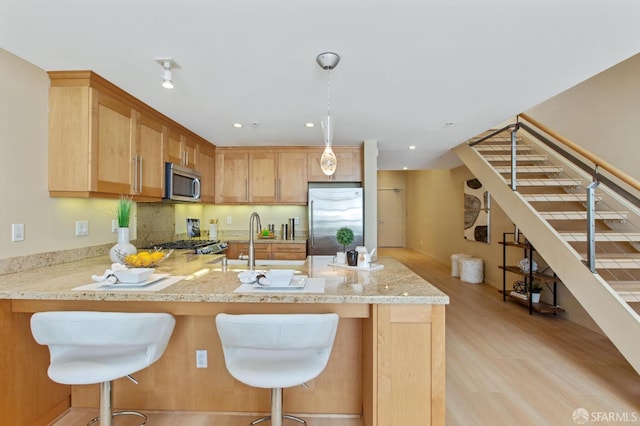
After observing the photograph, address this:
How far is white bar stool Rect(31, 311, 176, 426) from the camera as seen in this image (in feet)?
4.36

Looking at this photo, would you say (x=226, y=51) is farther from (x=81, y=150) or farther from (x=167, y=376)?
(x=167, y=376)

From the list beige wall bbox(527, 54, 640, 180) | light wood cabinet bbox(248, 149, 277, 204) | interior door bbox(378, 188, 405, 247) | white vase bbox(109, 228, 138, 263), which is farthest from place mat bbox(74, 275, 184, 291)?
interior door bbox(378, 188, 405, 247)

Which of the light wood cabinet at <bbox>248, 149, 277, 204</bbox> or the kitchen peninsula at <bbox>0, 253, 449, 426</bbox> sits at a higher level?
the light wood cabinet at <bbox>248, 149, 277, 204</bbox>

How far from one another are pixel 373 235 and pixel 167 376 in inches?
113

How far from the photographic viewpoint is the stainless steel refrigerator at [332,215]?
4.09 m

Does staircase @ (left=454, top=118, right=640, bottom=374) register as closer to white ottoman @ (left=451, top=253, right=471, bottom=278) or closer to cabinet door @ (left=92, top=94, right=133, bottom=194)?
white ottoman @ (left=451, top=253, right=471, bottom=278)

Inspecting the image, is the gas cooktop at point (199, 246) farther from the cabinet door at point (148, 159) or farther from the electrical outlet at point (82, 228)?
the electrical outlet at point (82, 228)

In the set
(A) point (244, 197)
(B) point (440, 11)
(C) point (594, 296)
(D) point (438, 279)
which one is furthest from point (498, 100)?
(D) point (438, 279)

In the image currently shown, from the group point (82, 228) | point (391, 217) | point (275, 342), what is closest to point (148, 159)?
point (82, 228)

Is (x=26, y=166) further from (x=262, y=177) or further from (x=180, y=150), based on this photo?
(x=262, y=177)

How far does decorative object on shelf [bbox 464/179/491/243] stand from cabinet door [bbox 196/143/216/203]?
14.9 feet

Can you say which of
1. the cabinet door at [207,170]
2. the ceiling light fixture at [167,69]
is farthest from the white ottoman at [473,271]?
the ceiling light fixture at [167,69]

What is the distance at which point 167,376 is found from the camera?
201 centimetres

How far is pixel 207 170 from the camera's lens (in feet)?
13.8
